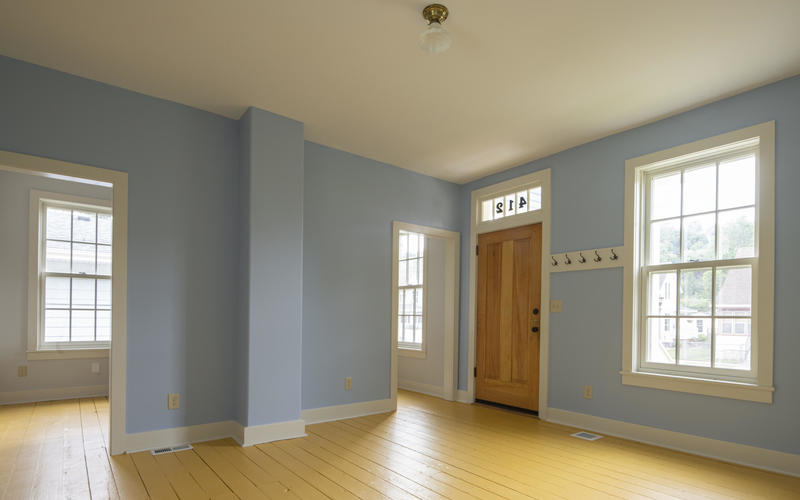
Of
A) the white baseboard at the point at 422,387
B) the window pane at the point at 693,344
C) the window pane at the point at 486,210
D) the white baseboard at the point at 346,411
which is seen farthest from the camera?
the white baseboard at the point at 422,387

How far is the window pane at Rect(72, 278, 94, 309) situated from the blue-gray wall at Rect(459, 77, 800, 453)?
5233mm

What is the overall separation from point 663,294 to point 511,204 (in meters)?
1.95

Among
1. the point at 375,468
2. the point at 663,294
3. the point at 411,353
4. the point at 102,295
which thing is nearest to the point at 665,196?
the point at 663,294

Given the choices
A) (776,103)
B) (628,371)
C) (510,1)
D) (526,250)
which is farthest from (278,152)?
(776,103)

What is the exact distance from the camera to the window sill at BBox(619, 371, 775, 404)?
324 centimetres

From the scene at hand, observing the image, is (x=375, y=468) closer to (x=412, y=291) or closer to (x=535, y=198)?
(x=535, y=198)

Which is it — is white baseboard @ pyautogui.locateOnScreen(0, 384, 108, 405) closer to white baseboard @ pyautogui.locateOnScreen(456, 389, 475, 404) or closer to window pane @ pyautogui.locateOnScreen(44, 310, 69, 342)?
window pane @ pyautogui.locateOnScreen(44, 310, 69, 342)

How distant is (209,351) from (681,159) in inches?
169

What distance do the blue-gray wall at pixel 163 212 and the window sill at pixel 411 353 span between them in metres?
2.87

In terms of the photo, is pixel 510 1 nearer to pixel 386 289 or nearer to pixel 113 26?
pixel 113 26

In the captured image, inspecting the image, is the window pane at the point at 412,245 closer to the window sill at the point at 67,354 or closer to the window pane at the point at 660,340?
the window pane at the point at 660,340

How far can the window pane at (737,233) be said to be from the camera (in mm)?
3460

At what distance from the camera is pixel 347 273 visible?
15.8 ft

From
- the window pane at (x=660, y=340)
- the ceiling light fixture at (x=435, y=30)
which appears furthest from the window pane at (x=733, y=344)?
the ceiling light fixture at (x=435, y=30)
